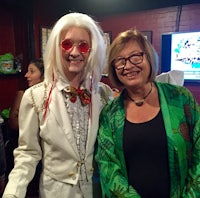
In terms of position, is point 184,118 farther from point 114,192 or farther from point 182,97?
point 114,192

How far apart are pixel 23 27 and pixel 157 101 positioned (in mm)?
3184

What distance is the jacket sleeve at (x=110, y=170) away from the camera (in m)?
1.12

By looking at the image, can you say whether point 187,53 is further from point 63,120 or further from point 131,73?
point 63,120

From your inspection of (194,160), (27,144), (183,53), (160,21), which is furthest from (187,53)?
(27,144)

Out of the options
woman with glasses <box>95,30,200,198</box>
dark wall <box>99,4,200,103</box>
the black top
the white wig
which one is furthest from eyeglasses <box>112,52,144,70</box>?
dark wall <box>99,4,200,103</box>

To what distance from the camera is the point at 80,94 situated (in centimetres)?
127

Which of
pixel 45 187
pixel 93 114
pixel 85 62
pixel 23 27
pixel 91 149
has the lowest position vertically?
pixel 45 187

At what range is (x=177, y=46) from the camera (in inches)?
140

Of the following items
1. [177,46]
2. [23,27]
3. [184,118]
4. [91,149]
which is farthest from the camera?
[23,27]

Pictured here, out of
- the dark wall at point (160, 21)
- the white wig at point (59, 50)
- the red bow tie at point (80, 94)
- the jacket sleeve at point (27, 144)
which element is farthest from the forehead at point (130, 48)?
the dark wall at point (160, 21)

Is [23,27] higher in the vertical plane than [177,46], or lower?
higher

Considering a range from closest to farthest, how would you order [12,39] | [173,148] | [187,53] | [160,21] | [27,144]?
[173,148], [27,144], [187,53], [160,21], [12,39]

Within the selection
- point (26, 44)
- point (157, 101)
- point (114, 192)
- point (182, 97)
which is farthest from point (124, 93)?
point (26, 44)

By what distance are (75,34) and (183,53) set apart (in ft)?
8.82
